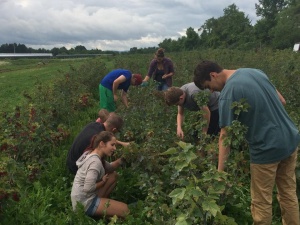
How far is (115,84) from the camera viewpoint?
18.4 ft

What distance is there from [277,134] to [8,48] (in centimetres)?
9256

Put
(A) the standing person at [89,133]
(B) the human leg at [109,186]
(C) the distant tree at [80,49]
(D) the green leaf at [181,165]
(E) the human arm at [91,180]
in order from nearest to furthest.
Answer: (D) the green leaf at [181,165] → (E) the human arm at [91,180] → (B) the human leg at [109,186] → (A) the standing person at [89,133] → (C) the distant tree at [80,49]

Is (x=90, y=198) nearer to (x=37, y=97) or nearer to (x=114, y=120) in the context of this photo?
(x=114, y=120)

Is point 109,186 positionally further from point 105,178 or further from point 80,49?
point 80,49

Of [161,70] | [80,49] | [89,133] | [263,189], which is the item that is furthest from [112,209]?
[80,49]

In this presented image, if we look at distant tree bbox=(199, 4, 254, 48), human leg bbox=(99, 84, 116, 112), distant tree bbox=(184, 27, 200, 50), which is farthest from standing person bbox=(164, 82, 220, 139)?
distant tree bbox=(184, 27, 200, 50)

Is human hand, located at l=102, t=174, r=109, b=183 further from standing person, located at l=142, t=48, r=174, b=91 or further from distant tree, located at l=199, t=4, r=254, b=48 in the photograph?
distant tree, located at l=199, t=4, r=254, b=48

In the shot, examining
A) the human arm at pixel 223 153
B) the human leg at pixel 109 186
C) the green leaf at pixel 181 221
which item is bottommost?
the human leg at pixel 109 186

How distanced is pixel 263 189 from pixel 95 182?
1.64m

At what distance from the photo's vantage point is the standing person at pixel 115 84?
5.64 metres

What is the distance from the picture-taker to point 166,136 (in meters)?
4.43

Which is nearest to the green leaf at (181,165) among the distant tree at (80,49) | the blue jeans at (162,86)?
the blue jeans at (162,86)

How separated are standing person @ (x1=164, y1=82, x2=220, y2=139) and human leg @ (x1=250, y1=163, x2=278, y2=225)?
129 centimetres

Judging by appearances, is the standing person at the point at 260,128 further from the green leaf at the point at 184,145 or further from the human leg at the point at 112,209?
the human leg at the point at 112,209
